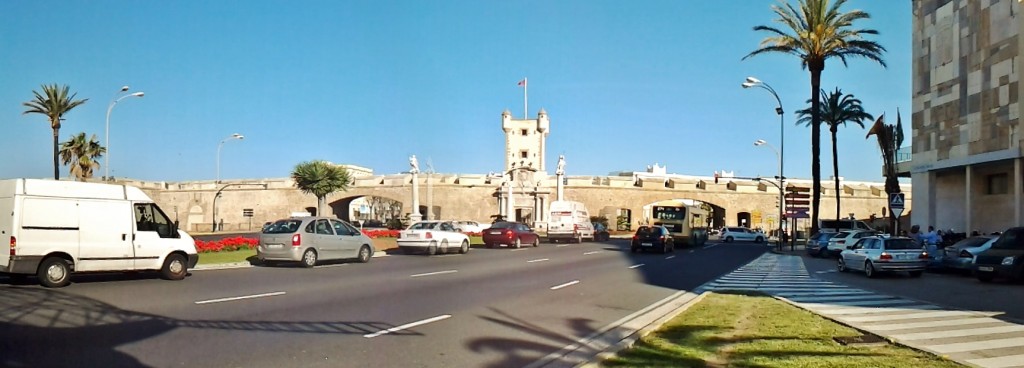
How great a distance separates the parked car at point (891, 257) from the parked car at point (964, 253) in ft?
3.41

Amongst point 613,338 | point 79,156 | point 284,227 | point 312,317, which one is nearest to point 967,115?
point 284,227

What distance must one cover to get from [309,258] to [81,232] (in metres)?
7.98

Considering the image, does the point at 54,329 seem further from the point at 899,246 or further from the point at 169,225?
the point at 899,246

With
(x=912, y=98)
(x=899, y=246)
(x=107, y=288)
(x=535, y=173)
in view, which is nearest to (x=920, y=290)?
(x=899, y=246)

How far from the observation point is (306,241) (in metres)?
23.2

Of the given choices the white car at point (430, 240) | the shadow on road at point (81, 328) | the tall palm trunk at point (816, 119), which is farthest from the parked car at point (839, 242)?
the shadow on road at point (81, 328)

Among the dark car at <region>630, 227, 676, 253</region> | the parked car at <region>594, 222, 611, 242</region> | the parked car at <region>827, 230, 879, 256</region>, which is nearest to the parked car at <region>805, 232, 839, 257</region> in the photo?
the parked car at <region>827, 230, 879, 256</region>

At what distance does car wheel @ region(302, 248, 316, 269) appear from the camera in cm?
2316

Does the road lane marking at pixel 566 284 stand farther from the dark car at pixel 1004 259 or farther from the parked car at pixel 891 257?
the dark car at pixel 1004 259

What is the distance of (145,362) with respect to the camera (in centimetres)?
800

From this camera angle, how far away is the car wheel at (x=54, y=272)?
15.2 metres

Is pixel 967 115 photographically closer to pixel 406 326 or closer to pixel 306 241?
pixel 306 241

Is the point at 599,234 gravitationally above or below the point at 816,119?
below

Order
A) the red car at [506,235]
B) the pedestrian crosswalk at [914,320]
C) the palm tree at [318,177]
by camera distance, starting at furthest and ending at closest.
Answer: the palm tree at [318,177]
the red car at [506,235]
the pedestrian crosswalk at [914,320]
